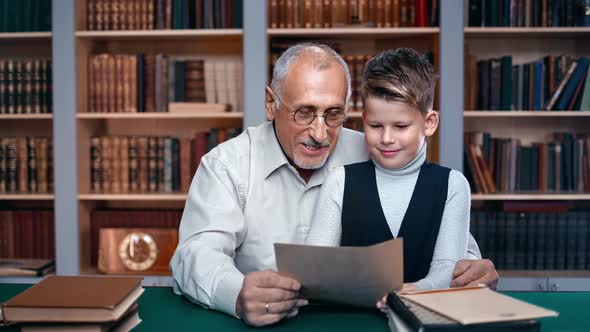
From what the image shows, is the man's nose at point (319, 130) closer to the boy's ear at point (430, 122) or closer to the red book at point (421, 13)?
the boy's ear at point (430, 122)

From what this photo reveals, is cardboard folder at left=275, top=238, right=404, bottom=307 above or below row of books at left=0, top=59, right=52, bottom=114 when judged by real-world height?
below

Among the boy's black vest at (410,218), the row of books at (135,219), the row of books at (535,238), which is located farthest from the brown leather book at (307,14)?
the boy's black vest at (410,218)

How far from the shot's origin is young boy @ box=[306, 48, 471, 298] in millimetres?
1424

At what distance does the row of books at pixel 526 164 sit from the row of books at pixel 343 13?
2.48ft

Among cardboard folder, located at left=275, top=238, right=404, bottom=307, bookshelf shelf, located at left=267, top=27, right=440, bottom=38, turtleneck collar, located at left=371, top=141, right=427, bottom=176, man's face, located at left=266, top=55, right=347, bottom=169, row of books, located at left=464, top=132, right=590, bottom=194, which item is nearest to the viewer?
cardboard folder, located at left=275, top=238, right=404, bottom=307

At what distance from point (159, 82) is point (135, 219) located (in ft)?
2.56

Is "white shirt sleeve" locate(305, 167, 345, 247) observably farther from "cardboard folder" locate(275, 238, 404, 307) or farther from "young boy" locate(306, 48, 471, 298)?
"cardboard folder" locate(275, 238, 404, 307)

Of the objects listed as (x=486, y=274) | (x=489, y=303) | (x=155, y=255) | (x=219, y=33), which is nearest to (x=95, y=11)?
(x=219, y=33)

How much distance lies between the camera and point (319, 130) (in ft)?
5.33

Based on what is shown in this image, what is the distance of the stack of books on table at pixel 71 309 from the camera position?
99 centimetres

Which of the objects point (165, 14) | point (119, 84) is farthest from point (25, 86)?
point (165, 14)

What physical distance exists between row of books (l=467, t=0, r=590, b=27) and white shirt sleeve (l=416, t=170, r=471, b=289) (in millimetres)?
1968

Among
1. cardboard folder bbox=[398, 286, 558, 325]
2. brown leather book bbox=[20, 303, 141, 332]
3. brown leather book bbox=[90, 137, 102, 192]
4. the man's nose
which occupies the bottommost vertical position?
brown leather book bbox=[20, 303, 141, 332]

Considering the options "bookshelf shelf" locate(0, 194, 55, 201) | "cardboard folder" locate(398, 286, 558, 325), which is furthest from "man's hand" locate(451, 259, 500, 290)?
"bookshelf shelf" locate(0, 194, 55, 201)
